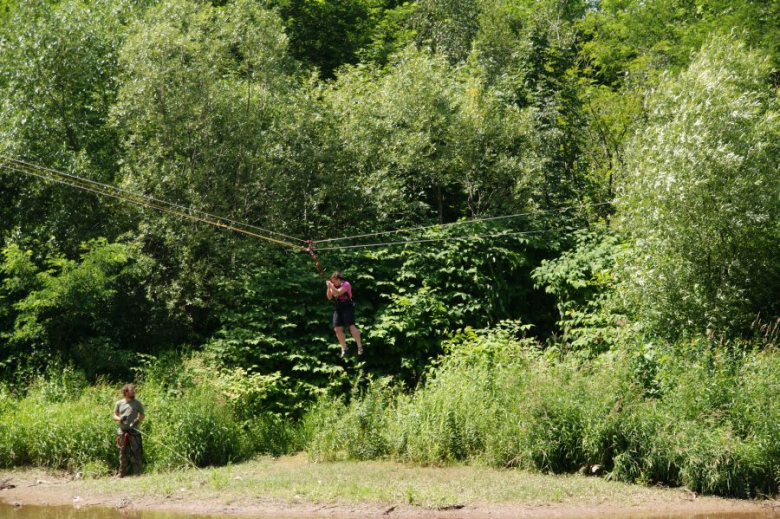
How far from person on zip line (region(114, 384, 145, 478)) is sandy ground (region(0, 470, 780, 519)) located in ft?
4.34

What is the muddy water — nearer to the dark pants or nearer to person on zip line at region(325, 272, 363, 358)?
the dark pants

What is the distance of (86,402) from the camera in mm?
16203

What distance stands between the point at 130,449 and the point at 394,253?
7.96 m

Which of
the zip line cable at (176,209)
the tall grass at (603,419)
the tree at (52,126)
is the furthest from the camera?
the tree at (52,126)

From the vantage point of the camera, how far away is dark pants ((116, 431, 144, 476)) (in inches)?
570

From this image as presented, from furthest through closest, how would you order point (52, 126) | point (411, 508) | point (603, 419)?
point (52, 126) < point (603, 419) < point (411, 508)

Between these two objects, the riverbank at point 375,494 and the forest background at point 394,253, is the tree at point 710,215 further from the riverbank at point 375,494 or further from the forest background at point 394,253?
the riverbank at point 375,494

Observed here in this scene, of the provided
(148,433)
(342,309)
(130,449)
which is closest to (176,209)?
(342,309)

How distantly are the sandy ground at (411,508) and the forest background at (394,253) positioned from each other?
605 mm

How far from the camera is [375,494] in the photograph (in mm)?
12305

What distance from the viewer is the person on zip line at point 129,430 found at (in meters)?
14.5

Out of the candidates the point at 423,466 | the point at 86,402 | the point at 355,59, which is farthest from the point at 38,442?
the point at 355,59

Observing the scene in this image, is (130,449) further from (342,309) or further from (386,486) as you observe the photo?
(386,486)

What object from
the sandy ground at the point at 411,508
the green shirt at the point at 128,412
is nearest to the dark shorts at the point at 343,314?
the green shirt at the point at 128,412
